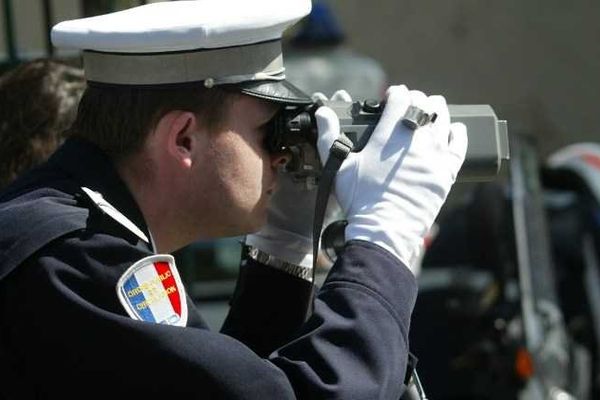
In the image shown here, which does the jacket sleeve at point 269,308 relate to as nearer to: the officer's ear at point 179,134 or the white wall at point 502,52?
the officer's ear at point 179,134

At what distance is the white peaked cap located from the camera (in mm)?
2088

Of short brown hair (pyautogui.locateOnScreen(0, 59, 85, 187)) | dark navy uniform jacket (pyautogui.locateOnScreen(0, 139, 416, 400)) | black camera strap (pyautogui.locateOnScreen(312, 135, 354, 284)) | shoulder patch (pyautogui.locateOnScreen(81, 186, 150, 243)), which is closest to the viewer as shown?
dark navy uniform jacket (pyautogui.locateOnScreen(0, 139, 416, 400))

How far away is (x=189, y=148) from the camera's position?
2.13 m

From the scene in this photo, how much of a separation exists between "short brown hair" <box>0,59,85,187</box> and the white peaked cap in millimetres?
681

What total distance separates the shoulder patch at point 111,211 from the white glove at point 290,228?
434 mm

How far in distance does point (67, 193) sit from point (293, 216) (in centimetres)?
51

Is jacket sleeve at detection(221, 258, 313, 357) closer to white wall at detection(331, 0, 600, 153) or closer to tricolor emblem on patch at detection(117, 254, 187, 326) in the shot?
tricolor emblem on patch at detection(117, 254, 187, 326)

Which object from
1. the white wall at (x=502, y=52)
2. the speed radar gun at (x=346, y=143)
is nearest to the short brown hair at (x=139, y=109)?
the speed radar gun at (x=346, y=143)

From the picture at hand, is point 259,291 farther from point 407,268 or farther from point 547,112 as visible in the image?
point 547,112

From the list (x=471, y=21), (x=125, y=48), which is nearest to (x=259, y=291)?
(x=125, y=48)

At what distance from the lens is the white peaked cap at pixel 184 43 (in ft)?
6.85

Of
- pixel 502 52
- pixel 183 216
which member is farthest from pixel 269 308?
pixel 502 52

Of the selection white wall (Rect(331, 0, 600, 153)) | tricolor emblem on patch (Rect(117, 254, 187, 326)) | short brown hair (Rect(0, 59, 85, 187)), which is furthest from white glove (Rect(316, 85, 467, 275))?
white wall (Rect(331, 0, 600, 153))

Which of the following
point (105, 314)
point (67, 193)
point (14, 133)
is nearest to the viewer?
point (105, 314)
